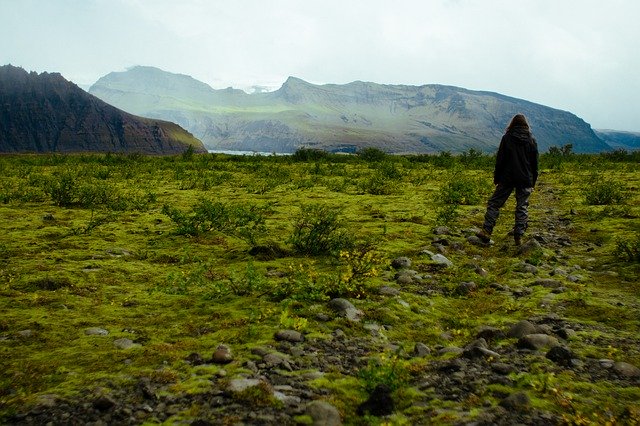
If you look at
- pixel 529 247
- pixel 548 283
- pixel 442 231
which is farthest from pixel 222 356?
pixel 442 231

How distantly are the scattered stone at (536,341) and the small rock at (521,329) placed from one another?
7.7 inches

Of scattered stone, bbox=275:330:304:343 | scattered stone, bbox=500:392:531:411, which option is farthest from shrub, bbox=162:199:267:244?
scattered stone, bbox=500:392:531:411

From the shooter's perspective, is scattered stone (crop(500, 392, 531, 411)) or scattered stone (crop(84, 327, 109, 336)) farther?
scattered stone (crop(84, 327, 109, 336))

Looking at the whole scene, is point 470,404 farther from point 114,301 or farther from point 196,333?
point 114,301

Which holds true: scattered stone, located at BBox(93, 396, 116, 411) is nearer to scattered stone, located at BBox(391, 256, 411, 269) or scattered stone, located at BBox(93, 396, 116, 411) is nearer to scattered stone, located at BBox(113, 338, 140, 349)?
scattered stone, located at BBox(113, 338, 140, 349)

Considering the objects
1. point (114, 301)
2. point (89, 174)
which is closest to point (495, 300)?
point (114, 301)

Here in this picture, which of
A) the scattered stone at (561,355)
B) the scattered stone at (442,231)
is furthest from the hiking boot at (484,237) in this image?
the scattered stone at (561,355)

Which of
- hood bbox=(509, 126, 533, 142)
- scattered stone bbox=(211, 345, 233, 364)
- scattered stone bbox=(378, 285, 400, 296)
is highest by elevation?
hood bbox=(509, 126, 533, 142)

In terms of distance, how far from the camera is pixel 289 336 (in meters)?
4.66

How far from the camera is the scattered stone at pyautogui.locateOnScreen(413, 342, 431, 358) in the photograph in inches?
175

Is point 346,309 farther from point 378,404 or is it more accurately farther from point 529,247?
point 529,247

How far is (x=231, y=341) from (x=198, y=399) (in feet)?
3.73

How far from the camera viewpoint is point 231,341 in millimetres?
4559

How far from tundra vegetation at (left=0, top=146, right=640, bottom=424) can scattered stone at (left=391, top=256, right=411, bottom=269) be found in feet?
0.17
